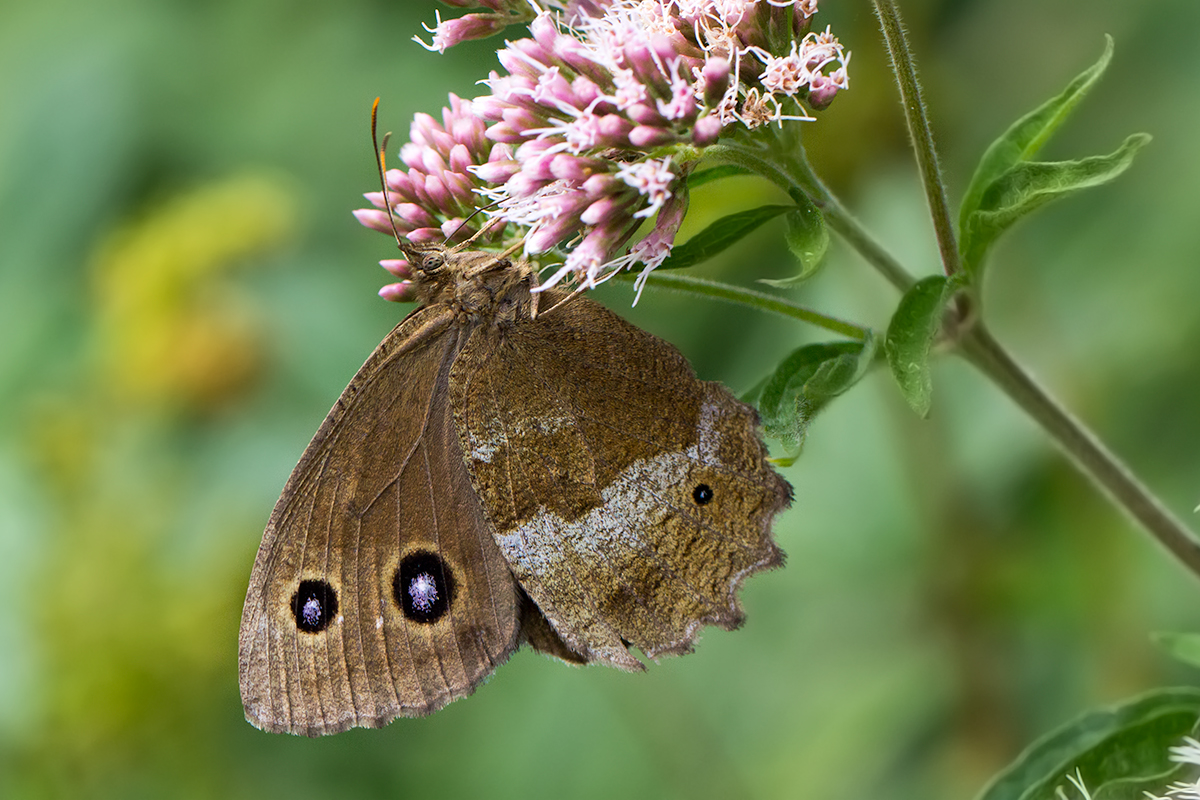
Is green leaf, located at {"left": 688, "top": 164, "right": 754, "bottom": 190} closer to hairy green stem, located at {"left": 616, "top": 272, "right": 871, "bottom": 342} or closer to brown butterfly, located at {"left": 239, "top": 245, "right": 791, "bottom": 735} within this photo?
hairy green stem, located at {"left": 616, "top": 272, "right": 871, "bottom": 342}

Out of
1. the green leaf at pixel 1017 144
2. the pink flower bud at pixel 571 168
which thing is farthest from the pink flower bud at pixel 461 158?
the green leaf at pixel 1017 144

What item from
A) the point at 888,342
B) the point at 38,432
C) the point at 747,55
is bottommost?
the point at 888,342

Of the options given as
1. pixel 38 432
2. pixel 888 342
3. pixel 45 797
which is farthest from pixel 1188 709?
pixel 38 432

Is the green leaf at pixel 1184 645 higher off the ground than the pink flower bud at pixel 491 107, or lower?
lower

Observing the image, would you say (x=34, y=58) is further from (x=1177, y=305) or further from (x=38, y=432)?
(x=1177, y=305)

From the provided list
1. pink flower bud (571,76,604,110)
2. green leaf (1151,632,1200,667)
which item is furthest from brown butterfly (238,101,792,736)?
green leaf (1151,632,1200,667)

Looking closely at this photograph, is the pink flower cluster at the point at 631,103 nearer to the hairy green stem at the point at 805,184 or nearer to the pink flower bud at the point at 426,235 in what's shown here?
the hairy green stem at the point at 805,184

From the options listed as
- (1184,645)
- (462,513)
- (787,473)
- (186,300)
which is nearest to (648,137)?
(462,513)
